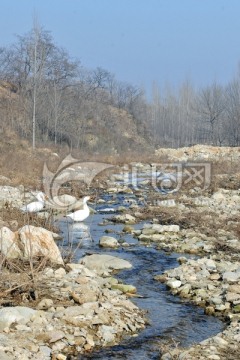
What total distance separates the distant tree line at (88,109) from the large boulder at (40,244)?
1955 cm

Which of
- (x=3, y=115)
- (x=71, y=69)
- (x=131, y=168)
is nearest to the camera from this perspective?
(x=131, y=168)

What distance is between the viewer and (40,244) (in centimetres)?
701

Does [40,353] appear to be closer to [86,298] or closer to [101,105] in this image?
[86,298]

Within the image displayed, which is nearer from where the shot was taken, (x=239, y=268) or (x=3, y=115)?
(x=239, y=268)

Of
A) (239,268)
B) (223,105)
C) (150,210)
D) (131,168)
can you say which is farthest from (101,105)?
(239,268)

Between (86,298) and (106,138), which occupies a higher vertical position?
(106,138)

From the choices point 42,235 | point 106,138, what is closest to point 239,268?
point 42,235

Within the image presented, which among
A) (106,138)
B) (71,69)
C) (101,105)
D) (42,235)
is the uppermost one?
(71,69)

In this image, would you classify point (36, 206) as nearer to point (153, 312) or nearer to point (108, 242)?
point (108, 242)

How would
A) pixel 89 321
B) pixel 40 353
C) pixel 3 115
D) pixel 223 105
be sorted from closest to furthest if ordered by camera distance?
pixel 40 353, pixel 89 321, pixel 3 115, pixel 223 105

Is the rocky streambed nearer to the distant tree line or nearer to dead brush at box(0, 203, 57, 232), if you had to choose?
dead brush at box(0, 203, 57, 232)

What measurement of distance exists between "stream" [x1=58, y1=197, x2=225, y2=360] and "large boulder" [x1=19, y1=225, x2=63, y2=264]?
18.6 inches

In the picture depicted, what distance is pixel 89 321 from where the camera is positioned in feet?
17.0

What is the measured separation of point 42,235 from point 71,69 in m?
37.0
